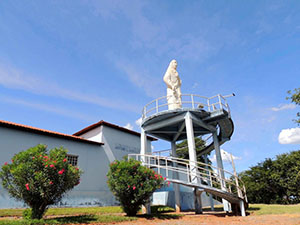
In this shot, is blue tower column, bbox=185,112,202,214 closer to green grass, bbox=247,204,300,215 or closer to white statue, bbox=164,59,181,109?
white statue, bbox=164,59,181,109

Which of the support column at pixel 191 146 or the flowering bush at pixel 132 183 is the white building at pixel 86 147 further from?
the support column at pixel 191 146

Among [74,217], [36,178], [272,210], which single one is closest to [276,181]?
[272,210]

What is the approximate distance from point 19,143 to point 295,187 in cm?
3126

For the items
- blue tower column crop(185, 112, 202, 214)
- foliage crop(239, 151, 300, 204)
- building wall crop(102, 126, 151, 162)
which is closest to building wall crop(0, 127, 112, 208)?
building wall crop(102, 126, 151, 162)

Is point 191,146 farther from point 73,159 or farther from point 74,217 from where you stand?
point 73,159

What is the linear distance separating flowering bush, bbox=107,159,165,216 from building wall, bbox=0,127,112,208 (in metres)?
5.80

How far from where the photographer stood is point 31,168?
8406 mm

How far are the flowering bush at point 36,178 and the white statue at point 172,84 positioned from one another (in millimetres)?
9453

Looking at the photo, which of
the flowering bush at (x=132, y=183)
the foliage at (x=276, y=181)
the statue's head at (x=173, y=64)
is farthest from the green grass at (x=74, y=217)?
the foliage at (x=276, y=181)

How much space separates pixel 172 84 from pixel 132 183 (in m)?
8.92

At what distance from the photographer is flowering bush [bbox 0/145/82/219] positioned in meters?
8.24

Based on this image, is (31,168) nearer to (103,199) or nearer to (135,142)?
(103,199)

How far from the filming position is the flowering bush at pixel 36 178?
824cm

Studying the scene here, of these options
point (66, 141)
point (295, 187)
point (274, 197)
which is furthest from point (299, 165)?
point (66, 141)
